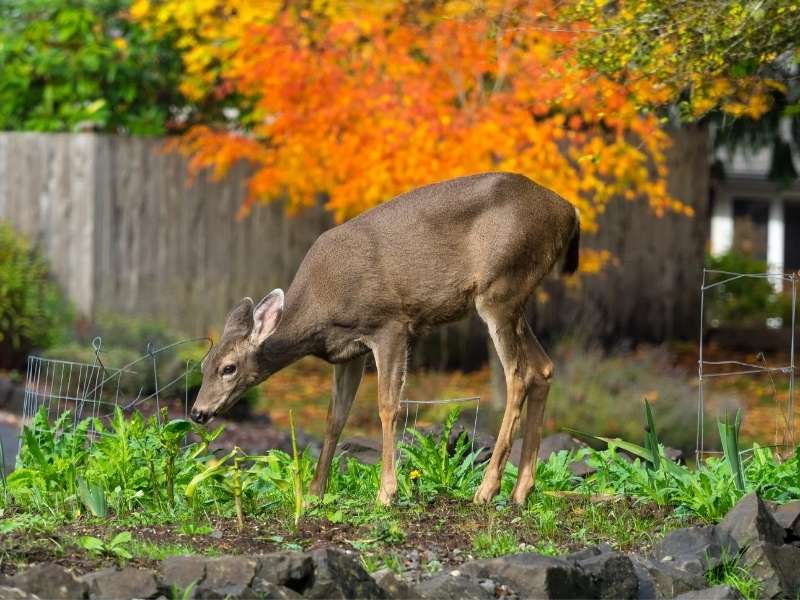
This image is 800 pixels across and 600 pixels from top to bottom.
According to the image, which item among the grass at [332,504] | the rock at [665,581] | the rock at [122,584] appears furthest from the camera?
the grass at [332,504]

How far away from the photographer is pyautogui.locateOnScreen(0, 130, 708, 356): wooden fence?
16938 mm

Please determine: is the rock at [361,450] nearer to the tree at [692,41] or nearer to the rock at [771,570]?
the tree at [692,41]

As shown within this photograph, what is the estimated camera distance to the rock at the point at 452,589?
18.5 feet

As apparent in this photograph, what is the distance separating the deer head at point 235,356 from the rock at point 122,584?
6.74 feet

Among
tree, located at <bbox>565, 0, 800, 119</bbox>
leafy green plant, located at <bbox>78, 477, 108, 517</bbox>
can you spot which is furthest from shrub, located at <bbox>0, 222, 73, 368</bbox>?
leafy green plant, located at <bbox>78, 477, 108, 517</bbox>

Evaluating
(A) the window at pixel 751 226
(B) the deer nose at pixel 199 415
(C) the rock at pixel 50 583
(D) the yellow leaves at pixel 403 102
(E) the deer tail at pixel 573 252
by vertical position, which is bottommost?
(A) the window at pixel 751 226

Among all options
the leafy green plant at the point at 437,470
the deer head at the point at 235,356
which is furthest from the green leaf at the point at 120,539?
the leafy green plant at the point at 437,470

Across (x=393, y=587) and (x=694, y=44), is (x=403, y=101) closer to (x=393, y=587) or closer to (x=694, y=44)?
(x=694, y=44)

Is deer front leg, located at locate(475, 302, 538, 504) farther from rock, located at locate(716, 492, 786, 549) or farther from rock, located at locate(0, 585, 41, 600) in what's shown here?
rock, located at locate(0, 585, 41, 600)

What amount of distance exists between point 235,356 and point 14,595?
2.48 metres

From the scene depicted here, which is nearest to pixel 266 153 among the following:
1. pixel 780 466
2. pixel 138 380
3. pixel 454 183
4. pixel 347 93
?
pixel 347 93

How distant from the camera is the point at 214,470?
6730mm

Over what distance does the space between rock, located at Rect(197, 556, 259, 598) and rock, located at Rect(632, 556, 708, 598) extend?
169 centimetres

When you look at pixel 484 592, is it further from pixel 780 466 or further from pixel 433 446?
pixel 780 466
